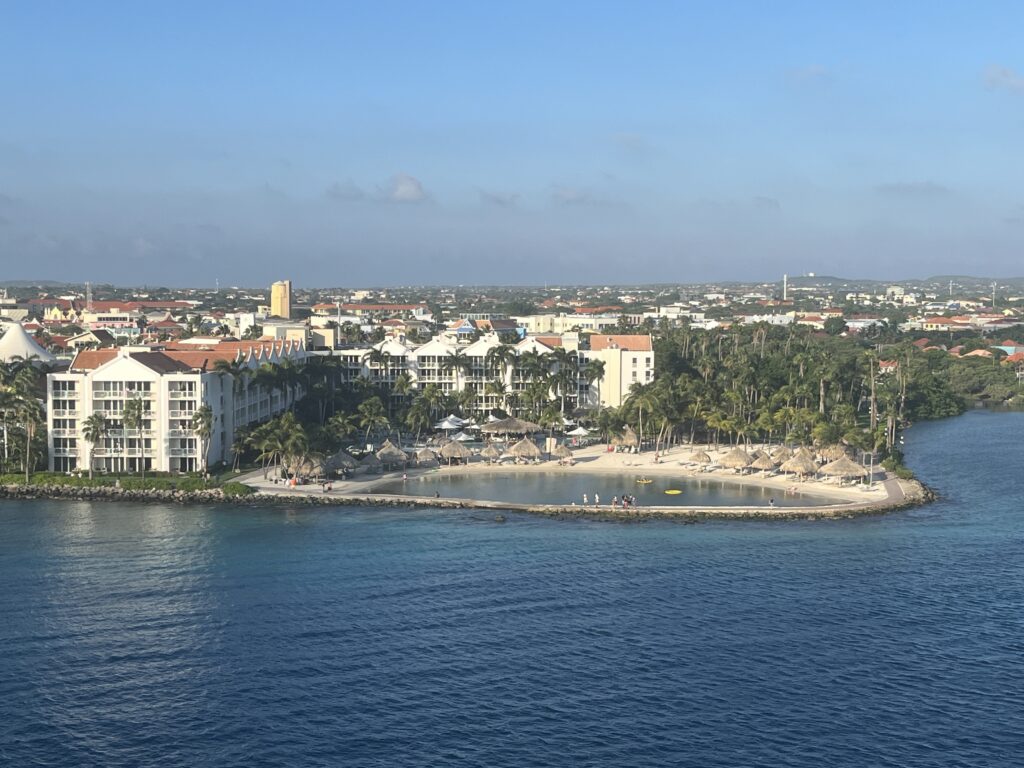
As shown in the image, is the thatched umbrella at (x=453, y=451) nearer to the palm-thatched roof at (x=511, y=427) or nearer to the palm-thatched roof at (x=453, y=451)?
the palm-thatched roof at (x=453, y=451)

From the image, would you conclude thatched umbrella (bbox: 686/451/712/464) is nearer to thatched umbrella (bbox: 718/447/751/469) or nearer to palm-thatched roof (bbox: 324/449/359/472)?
thatched umbrella (bbox: 718/447/751/469)

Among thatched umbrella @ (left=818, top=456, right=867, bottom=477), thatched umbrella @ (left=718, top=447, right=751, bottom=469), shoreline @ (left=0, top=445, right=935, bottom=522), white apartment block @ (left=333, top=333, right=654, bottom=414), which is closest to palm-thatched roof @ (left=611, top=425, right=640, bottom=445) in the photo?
shoreline @ (left=0, top=445, right=935, bottom=522)

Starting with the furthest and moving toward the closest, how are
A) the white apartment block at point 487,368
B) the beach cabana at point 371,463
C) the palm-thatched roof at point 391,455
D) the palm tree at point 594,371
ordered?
the white apartment block at point 487,368
the palm tree at point 594,371
the palm-thatched roof at point 391,455
the beach cabana at point 371,463

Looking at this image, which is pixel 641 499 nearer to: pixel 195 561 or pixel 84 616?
pixel 195 561

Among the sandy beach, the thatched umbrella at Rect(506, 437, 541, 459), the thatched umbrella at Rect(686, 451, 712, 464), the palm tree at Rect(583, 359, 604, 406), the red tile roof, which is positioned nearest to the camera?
the sandy beach

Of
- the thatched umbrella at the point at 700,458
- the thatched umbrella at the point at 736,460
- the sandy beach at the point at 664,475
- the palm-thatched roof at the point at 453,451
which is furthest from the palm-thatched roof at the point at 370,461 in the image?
the thatched umbrella at the point at 736,460

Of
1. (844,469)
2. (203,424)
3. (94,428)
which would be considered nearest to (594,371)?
(844,469)
